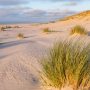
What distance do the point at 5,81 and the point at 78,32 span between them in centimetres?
917

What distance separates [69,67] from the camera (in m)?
6.52

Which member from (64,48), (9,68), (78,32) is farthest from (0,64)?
(78,32)

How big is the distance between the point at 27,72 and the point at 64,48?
2065 mm

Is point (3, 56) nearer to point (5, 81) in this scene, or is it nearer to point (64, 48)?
point (5, 81)

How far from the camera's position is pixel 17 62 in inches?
379

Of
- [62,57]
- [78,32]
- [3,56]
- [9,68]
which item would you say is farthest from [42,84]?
[78,32]

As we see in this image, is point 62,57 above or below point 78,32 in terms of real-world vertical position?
above

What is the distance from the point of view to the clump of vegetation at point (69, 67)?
6.51m

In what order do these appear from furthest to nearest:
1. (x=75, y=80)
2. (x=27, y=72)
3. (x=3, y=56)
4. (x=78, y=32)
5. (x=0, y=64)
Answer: (x=78, y=32) < (x=3, y=56) < (x=0, y=64) < (x=27, y=72) < (x=75, y=80)

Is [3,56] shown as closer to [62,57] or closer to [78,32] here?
[62,57]

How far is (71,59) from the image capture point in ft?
21.5

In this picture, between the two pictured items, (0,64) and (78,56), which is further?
(0,64)

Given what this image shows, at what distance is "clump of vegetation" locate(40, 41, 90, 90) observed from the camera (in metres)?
6.51

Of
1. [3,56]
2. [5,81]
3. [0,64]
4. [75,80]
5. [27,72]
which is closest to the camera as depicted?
[75,80]
